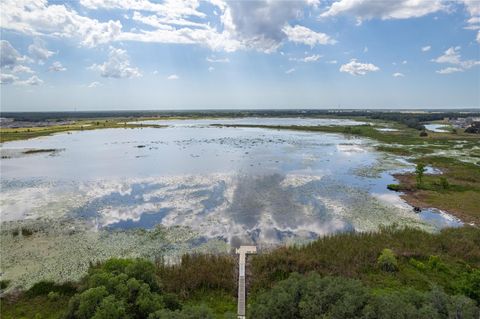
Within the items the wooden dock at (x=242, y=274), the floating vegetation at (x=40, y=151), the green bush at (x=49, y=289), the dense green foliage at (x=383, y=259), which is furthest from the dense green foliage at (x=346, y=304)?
the floating vegetation at (x=40, y=151)

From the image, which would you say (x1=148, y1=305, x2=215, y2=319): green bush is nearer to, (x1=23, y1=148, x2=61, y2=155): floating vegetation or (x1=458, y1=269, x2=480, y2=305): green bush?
(x1=458, y1=269, x2=480, y2=305): green bush

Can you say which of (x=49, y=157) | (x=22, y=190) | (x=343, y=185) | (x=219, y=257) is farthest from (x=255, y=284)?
(x=49, y=157)

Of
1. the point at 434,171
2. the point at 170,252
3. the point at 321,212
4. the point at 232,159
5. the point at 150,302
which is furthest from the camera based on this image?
the point at 232,159

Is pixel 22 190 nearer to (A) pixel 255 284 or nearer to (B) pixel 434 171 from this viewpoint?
(A) pixel 255 284

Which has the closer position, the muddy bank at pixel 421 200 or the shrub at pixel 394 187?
A: the muddy bank at pixel 421 200

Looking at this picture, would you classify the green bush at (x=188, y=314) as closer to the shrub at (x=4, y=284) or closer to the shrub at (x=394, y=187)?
the shrub at (x=4, y=284)

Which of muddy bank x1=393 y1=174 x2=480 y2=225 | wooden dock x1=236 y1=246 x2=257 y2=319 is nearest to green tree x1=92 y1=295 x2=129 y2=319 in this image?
wooden dock x1=236 y1=246 x2=257 y2=319
